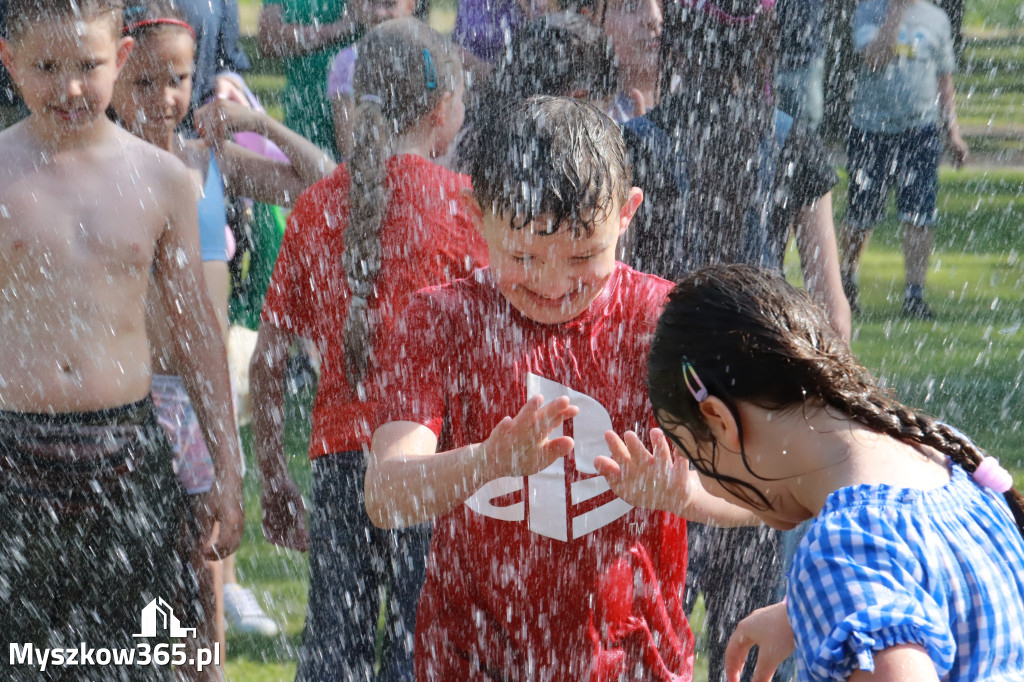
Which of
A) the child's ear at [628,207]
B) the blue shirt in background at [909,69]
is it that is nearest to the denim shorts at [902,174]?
the blue shirt in background at [909,69]

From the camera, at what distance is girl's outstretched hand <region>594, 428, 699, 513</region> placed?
198cm

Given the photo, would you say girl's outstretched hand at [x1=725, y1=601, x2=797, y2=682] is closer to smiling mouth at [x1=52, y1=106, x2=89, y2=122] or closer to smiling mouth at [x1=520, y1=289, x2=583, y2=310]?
smiling mouth at [x1=520, y1=289, x2=583, y2=310]

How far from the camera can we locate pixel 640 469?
2.00 metres

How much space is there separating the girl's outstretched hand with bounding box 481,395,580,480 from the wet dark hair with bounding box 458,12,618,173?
180cm

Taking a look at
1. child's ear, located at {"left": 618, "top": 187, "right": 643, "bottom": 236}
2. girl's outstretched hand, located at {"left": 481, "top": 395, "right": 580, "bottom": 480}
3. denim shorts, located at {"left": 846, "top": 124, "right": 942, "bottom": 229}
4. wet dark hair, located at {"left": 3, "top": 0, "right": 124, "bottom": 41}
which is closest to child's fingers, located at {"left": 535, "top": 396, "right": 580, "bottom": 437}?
girl's outstretched hand, located at {"left": 481, "top": 395, "right": 580, "bottom": 480}

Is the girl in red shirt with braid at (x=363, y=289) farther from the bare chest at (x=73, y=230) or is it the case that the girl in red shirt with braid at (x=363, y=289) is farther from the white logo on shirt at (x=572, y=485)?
the white logo on shirt at (x=572, y=485)

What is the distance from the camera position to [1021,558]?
1.73 metres

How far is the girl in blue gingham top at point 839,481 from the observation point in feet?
5.01

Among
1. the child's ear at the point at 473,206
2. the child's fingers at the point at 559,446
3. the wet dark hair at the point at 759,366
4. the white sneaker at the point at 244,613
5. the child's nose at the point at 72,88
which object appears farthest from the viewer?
the white sneaker at the point at 244,613

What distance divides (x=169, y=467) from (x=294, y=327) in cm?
52

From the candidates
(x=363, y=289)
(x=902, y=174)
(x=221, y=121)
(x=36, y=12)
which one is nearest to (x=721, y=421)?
(x=363, y=289)

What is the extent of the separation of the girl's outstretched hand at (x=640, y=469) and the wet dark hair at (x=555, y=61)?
5.73ft

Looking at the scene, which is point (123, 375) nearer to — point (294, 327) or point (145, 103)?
point (294, 327)

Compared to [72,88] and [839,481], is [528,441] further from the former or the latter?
[72,88]
